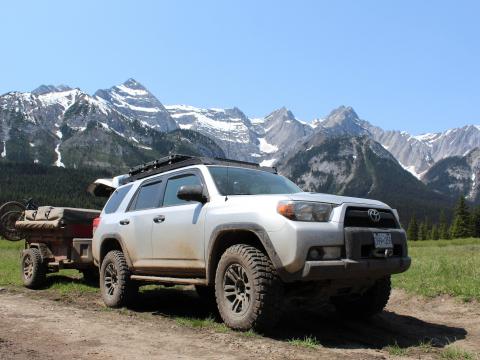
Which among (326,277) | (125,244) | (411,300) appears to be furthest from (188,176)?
(411,300)

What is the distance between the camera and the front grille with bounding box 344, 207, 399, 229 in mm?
5796

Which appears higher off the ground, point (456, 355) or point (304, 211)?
point (304, 211)

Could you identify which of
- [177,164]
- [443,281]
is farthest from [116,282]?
[443,281]

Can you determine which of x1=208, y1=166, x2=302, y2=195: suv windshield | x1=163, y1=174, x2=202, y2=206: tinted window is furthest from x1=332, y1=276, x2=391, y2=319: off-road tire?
x1=163, y1=174, x2=202, y2=206: tinted window

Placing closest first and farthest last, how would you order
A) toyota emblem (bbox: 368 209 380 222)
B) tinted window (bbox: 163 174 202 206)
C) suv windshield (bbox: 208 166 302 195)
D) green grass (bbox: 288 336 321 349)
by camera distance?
green grass (bbox: 288 336 321 349) → toyota emblem (bbox: 368 209 380 222) → suv windshield (bbox: 208 166 302 195) → tinted window (bbox: 163 174 202 206)

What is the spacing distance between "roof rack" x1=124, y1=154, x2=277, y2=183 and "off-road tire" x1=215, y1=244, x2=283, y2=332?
190cm

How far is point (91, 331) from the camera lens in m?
6.09

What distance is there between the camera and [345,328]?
21.7ft

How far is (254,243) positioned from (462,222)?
93.6m

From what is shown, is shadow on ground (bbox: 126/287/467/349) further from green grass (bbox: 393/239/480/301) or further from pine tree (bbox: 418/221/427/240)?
pine tree (bbox: 418/221/427/240)

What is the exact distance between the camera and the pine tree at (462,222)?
88.4m

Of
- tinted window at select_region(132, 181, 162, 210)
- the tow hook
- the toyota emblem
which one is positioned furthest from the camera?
tinted window at select_region(132, 181, 162, 210)

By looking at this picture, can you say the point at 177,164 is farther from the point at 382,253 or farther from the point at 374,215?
the point at 382,253

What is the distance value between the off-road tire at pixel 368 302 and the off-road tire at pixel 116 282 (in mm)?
3412
